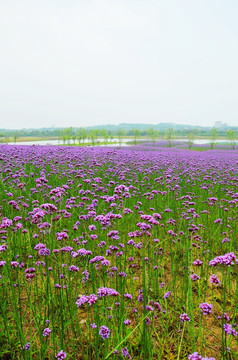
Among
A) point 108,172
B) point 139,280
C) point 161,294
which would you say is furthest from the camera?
point 108,172

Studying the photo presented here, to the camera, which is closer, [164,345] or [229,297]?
[164,345]

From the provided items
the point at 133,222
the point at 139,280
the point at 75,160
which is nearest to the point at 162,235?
the point at 133,222

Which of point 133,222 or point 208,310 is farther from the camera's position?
point 133,222

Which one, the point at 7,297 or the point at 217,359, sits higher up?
the point at 7,297

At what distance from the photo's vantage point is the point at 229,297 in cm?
382

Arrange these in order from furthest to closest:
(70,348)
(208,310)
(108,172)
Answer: (108,172) < (70,348) < (208,310)

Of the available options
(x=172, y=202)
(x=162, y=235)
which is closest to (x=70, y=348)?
(x=162, y=235)

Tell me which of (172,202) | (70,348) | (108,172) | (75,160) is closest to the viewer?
(70,348)

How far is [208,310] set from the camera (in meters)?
2.00

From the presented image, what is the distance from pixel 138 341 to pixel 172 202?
5250 mm

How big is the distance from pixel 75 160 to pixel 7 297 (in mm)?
8429

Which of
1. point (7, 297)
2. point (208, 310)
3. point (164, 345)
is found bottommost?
point (164, 345)

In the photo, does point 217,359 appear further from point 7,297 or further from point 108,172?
point 108,172

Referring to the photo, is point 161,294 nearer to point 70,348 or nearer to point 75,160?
point 70,348
